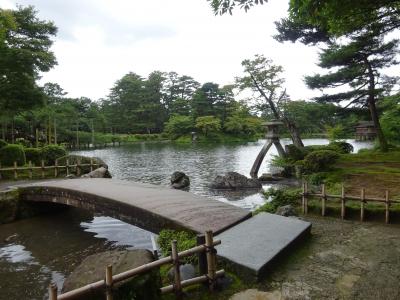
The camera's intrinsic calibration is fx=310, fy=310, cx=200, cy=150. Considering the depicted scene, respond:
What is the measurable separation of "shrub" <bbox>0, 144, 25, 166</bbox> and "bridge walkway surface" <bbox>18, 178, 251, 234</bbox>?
8624mm

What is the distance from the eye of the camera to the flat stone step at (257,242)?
4.72 m

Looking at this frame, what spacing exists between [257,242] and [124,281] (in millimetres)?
2609

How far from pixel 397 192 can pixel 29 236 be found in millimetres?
10850

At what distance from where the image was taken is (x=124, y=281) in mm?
3719

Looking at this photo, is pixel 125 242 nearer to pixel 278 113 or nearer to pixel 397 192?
pixel 397 192

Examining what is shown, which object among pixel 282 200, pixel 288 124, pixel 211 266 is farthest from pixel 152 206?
pixel 288 124

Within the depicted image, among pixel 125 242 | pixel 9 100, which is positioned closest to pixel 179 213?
pixel 125 242

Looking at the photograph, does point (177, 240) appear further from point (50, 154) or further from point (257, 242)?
point (50, 154)

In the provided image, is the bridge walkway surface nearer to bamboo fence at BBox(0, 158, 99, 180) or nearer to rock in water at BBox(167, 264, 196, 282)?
rock in water at BBox(167, 264, 196, 282)

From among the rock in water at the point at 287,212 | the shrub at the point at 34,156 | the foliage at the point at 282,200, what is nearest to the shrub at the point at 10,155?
the shrub at the point at 34,156

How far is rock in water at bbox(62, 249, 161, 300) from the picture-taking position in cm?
369

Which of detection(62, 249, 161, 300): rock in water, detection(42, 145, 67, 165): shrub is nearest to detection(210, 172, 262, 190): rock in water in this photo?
detection(42, 145, 67, 165): shrub

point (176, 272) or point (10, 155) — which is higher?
point (10, 155)

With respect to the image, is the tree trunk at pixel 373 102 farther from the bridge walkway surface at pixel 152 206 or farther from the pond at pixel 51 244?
the bridge walkway surface at pixel 152 206
